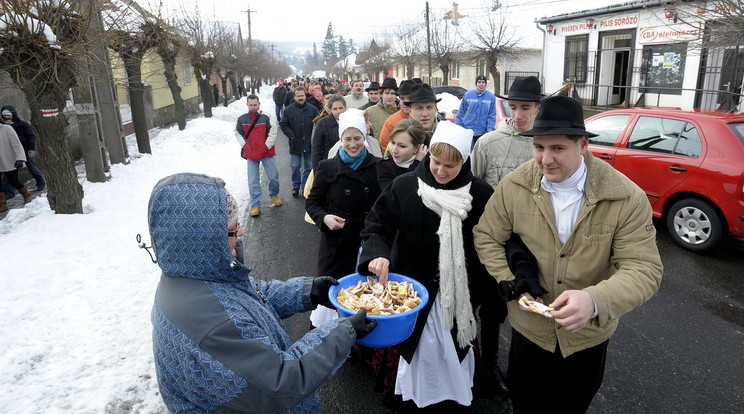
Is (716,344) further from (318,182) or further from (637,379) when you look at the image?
(318,182)

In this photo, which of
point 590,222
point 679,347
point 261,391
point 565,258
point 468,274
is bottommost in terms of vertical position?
point 679,347

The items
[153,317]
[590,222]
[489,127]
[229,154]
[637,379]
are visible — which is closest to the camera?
[153,317]

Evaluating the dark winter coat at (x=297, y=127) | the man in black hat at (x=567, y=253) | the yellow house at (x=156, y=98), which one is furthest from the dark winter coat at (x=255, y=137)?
the yellow house at (x=156, y=98)

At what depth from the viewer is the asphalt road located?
3.33 m

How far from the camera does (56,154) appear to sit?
25.3 feet

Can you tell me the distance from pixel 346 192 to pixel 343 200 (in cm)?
7

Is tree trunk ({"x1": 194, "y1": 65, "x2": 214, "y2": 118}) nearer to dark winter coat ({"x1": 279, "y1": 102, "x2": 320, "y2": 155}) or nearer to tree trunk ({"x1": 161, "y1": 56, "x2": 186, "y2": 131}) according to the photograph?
tree trunk ({"x1": 161, "y1": 56, "x2": 186, "y2": 131})

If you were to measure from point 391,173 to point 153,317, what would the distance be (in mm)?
2246

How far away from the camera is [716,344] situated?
13.2 ft

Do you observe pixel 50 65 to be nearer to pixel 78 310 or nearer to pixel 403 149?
pixel 78 310

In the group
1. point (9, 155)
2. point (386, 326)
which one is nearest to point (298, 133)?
point (9, 155)

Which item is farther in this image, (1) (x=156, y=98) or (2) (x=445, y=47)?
(2) (x=445, y=47)

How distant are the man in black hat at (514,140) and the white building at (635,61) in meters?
13.8

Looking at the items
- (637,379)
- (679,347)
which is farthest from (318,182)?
(679,347)
